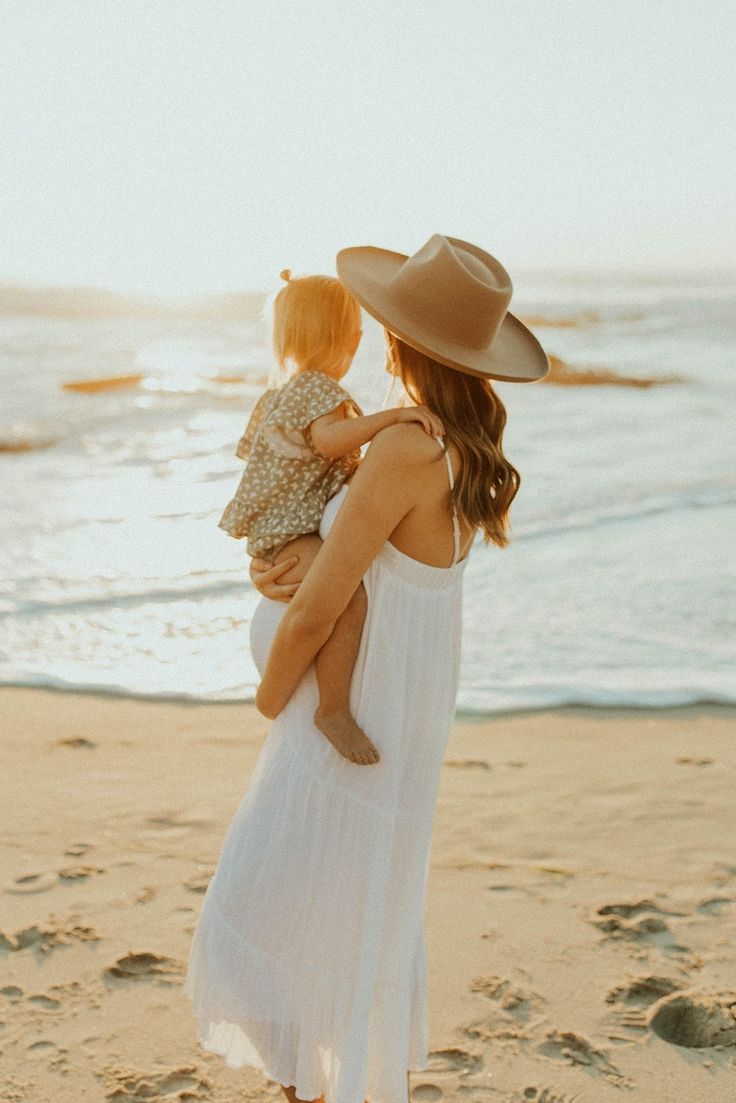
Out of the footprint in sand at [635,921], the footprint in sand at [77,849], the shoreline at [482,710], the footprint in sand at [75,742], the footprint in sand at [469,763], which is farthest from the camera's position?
the shoreline at [482,710]

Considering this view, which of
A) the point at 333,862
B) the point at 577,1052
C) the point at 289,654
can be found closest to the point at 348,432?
the point at 289,654

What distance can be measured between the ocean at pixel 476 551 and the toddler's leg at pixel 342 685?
0.60 m

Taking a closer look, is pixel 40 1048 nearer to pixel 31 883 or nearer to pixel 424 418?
pixel 31 883

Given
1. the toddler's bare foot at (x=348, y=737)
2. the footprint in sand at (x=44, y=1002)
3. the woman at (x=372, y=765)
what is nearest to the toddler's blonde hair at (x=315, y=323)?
the woman at (x=372, y=765)

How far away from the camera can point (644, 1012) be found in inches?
132

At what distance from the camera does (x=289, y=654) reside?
96.9 inches

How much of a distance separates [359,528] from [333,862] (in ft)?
2.37

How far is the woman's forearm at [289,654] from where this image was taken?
95.5 inches

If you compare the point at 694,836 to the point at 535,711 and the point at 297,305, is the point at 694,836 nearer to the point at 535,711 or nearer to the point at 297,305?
the point at 535,711

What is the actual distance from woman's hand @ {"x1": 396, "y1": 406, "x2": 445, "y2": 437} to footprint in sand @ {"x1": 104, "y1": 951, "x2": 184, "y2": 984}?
6.43 feet

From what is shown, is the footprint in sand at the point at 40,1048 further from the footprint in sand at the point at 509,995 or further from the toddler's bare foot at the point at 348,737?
the toddler's bare foot at the point at 348,737

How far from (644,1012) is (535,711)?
263 centimetres

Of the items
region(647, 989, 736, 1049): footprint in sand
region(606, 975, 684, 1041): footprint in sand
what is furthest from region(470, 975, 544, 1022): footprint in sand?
region(647, 989, 736, 1049): footprint in sand

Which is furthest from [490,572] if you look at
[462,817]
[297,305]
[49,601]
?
[297,305]
